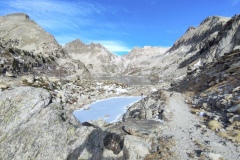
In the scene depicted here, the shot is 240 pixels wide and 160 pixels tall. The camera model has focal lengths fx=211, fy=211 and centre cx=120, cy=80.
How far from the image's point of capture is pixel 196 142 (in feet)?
39.4

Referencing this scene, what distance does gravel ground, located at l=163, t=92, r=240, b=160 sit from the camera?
10.5 metres

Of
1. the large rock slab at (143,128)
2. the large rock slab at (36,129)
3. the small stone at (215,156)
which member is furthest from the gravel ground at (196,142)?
the large rock slab at (36,129)

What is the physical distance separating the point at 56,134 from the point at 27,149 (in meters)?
1.66

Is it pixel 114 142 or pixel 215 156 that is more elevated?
pixel 215 156

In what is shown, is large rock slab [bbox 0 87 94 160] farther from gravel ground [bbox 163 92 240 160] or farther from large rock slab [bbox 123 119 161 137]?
gravel ground [bbox 163 92 240 160]

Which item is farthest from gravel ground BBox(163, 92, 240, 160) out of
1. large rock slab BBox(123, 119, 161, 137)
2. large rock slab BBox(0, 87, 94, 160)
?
large rock slab BBox(0, 87, 94, 160)

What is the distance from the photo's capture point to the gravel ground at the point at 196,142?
1050 cm

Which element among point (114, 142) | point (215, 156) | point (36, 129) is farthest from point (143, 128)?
point (36, 129)

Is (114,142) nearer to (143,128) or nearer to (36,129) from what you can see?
(143,128)

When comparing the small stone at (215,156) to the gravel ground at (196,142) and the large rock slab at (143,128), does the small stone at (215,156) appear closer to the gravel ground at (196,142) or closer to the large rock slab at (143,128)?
the gravel ground at (196,142)

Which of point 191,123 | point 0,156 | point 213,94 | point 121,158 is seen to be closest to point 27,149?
point 0,156

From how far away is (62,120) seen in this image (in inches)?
509

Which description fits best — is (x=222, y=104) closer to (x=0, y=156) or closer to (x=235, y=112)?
(x=235, y=112)

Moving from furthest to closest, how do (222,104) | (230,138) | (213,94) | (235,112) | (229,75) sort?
(229,75)
(213,94)
(222,104)
(235,112)
(230,138)
